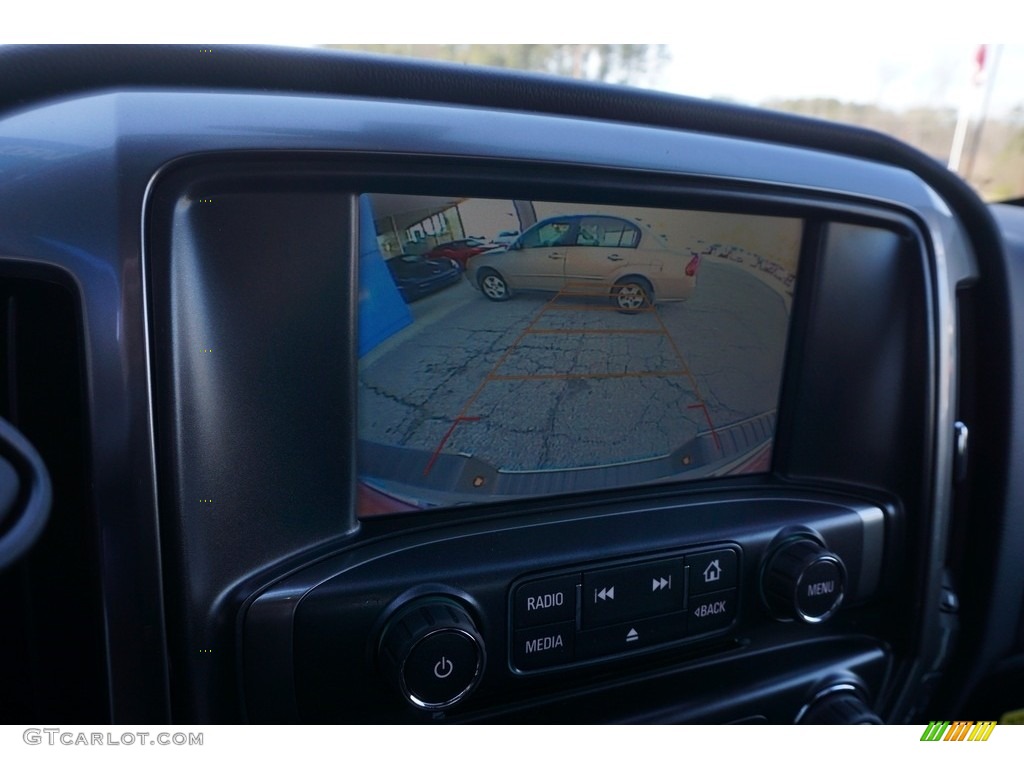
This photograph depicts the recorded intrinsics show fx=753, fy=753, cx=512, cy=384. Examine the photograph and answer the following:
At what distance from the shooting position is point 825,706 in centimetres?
143

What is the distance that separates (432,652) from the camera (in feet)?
3.53

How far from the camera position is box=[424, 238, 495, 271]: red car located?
3.65 feet

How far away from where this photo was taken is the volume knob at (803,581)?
1330mm

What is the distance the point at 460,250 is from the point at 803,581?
0.83m

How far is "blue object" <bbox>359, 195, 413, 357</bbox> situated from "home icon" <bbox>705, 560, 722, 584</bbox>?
0.68 meters

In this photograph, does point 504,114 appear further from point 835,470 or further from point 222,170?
point 835,470

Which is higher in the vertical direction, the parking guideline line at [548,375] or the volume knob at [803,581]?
the parking guideline line at [548,375]

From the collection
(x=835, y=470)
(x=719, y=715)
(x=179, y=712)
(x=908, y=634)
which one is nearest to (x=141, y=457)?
(x=179, y=712)

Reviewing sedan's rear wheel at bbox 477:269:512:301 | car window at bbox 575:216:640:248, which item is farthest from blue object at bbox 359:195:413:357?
car window at bbox 575:216:640:248

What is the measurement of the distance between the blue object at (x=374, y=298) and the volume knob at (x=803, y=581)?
797 mm

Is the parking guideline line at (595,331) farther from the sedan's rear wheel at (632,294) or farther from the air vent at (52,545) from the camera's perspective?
the air vent at (52,545)

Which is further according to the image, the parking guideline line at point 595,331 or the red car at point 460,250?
the parking guideline line at point 595,331
